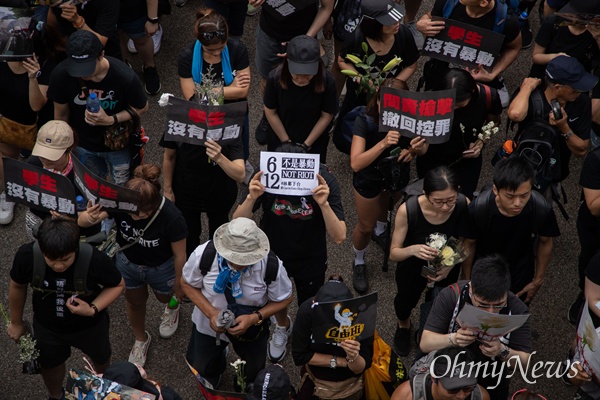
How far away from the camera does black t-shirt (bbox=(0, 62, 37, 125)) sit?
8219 millimetres

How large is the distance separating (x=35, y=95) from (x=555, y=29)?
4972 millimetres

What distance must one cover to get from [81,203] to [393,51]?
126 inches

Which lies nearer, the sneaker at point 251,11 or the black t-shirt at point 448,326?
the black t-shirt at point 448,326

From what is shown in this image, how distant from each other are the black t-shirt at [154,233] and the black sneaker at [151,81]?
11.2 ft

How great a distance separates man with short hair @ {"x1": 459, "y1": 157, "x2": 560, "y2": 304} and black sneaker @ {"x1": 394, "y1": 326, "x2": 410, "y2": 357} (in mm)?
978

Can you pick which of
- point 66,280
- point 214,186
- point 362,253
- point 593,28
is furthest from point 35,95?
point 593,28

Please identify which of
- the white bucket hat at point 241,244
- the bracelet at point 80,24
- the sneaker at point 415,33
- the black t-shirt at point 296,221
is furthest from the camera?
the sneaker at point 415,33

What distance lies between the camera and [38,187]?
7.17 m

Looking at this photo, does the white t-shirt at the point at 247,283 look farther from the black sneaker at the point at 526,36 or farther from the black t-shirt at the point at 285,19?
the black sneaker at the point at 526,36

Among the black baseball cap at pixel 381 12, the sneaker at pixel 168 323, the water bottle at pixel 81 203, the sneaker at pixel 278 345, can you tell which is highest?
the black baseball cap at pixel 381 12

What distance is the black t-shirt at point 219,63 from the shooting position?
8070mm

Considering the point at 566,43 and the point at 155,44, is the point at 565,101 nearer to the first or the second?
the point at 566,43

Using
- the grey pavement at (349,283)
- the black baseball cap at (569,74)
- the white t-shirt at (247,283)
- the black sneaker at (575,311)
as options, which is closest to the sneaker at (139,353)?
the grey pavement at (349,283)

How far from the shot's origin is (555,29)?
8.52 meters
